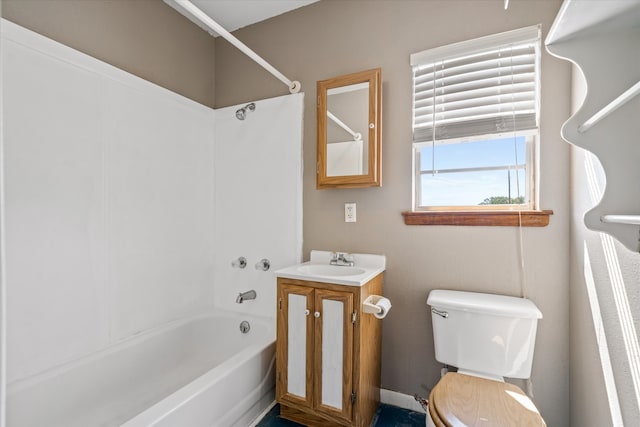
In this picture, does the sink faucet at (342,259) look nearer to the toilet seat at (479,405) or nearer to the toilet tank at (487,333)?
the toilet tank at (487,333)

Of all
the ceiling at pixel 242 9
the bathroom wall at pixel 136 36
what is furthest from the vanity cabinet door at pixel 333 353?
the ceiling at pixel 242 9

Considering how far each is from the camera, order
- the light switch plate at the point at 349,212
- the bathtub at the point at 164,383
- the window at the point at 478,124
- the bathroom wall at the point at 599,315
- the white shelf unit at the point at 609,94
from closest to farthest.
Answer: the white shelf unit at the point at 609,94 → the bathroom wall at the point at 599,315 → the bathtub at the point at 164,383 → the window at the point at 478,124 → the light switch plate at the point at 349,212

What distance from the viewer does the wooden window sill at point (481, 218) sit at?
1.54m

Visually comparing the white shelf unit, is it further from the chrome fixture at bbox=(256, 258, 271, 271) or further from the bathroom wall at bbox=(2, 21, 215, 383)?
the bathroom wall at bbox=(2, 21, 215, 383)

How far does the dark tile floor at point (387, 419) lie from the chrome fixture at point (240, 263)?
979mm

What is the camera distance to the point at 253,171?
233 centimetres

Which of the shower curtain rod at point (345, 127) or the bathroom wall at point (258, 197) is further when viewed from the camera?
the bathroom wall at point (258, 197)

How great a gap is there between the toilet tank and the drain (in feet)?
4.21

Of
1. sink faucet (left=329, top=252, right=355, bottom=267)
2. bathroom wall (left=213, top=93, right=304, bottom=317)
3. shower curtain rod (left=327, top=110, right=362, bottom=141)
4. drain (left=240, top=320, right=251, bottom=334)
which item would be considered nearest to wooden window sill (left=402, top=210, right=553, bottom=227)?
sink faucet (left=329, top=252, right=355, bottom=267)

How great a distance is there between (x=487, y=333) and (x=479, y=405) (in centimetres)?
36

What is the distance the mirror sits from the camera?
5.98 feet

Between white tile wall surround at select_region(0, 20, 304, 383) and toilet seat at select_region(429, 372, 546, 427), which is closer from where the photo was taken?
toilet seat at select_region(429, 372, 546, 427)

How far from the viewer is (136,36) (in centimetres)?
197

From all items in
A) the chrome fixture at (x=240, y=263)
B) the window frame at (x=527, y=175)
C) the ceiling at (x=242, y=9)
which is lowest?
the chrome fixture at (x=240, y=263)
